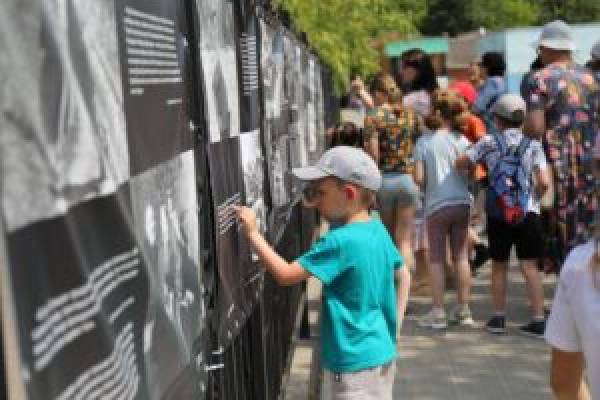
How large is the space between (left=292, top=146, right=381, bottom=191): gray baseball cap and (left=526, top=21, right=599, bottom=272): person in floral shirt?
337 cm

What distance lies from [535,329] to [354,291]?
12.9ft

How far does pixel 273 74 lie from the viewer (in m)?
5.17

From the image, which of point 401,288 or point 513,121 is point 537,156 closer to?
point 513,121

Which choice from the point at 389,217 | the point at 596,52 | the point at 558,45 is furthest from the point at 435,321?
the point at 596,52

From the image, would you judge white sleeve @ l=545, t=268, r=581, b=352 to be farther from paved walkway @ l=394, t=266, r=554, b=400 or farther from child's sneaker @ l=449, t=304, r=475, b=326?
child's sneaker @ l=449, t=304, r=475, b=326

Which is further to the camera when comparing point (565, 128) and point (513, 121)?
point (513, 121)

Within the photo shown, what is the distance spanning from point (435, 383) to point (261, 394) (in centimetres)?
232

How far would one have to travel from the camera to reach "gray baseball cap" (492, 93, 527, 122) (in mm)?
7348

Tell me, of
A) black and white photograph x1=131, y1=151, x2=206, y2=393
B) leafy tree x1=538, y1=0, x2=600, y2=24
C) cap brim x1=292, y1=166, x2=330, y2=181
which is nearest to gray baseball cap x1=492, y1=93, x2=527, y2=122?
cap brim x1=292, y1=166, x2=330, y2=181

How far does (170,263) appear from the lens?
7.69 ft

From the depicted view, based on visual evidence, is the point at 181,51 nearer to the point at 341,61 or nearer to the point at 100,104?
the point at 100,104

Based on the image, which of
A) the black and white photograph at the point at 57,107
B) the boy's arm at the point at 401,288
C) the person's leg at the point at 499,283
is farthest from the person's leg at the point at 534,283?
the black and white photograph at the point at 57,107

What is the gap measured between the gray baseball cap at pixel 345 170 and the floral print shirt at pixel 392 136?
4.13 meters

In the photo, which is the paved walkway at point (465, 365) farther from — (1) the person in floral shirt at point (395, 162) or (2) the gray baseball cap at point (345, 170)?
(2) the gray baseball cap at point (345, 170)
